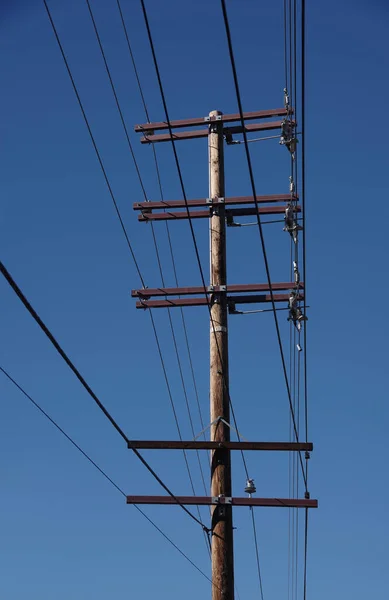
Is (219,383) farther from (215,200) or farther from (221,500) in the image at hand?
(215,200)

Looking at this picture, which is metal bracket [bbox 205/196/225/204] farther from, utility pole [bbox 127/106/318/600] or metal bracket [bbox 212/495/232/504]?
metal bracket [bbox 212/495/232/504]

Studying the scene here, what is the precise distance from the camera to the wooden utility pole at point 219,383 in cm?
1413

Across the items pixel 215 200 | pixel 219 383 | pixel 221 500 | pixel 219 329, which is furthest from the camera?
pixel 215 200

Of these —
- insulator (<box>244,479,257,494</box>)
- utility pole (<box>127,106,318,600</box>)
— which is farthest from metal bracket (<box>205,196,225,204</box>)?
insulator (<box>244,479,257,494</box>)

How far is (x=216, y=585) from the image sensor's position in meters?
14.0

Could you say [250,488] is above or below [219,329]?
below

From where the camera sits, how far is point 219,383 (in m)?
15.1

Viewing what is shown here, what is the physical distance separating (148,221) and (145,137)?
1541 millimetres

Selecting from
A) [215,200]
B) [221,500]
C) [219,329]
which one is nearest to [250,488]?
[221,500]

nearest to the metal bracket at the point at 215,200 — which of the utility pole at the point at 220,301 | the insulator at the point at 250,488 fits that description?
the utility pole at the point at 220,301

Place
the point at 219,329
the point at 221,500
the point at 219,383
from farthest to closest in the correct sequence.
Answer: the point at 219,329
the point at 219,383
the point at 221,500

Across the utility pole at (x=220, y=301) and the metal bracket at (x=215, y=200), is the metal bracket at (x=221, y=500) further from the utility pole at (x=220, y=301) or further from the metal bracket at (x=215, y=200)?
the metal bracket at (x=215, y=200)

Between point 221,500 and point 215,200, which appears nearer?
point 221,500

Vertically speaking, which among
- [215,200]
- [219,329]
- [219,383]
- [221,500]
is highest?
[215,200]
